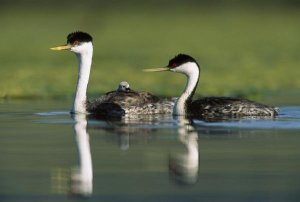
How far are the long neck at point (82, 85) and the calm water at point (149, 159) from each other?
1.38 metres

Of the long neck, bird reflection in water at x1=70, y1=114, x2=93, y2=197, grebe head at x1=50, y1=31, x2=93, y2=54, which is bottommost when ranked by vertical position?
bird reflection in water at x1=70, y1=114, x2=93, y2=197

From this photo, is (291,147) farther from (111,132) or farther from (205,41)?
(205,41)

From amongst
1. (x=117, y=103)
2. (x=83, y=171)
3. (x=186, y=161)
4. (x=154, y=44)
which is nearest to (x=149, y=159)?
(x=186, y=161)

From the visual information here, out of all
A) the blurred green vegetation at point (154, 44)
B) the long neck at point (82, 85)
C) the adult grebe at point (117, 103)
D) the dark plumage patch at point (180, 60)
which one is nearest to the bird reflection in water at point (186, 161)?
the adult grebe at point (117, 103)

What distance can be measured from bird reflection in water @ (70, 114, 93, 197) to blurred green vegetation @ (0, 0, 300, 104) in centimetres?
680

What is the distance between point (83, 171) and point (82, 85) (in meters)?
7.82

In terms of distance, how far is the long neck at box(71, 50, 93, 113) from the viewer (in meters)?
19.3

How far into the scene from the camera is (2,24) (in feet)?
173

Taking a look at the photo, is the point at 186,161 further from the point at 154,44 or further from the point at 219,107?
the point at 154,44

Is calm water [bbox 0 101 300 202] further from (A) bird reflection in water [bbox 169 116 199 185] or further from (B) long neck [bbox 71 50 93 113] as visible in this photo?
(B) long neck [bbox 71 50 93 113]

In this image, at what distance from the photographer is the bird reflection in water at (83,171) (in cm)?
1118

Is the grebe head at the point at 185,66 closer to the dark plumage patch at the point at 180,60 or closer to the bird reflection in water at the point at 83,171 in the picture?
the dark plumage patch at the point at 180,60

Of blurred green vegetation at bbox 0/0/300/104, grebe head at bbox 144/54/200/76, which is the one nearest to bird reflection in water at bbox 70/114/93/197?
grebe head at bbox 144/54/200/76

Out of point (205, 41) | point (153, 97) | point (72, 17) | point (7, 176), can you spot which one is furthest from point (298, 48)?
point (7, 176)
